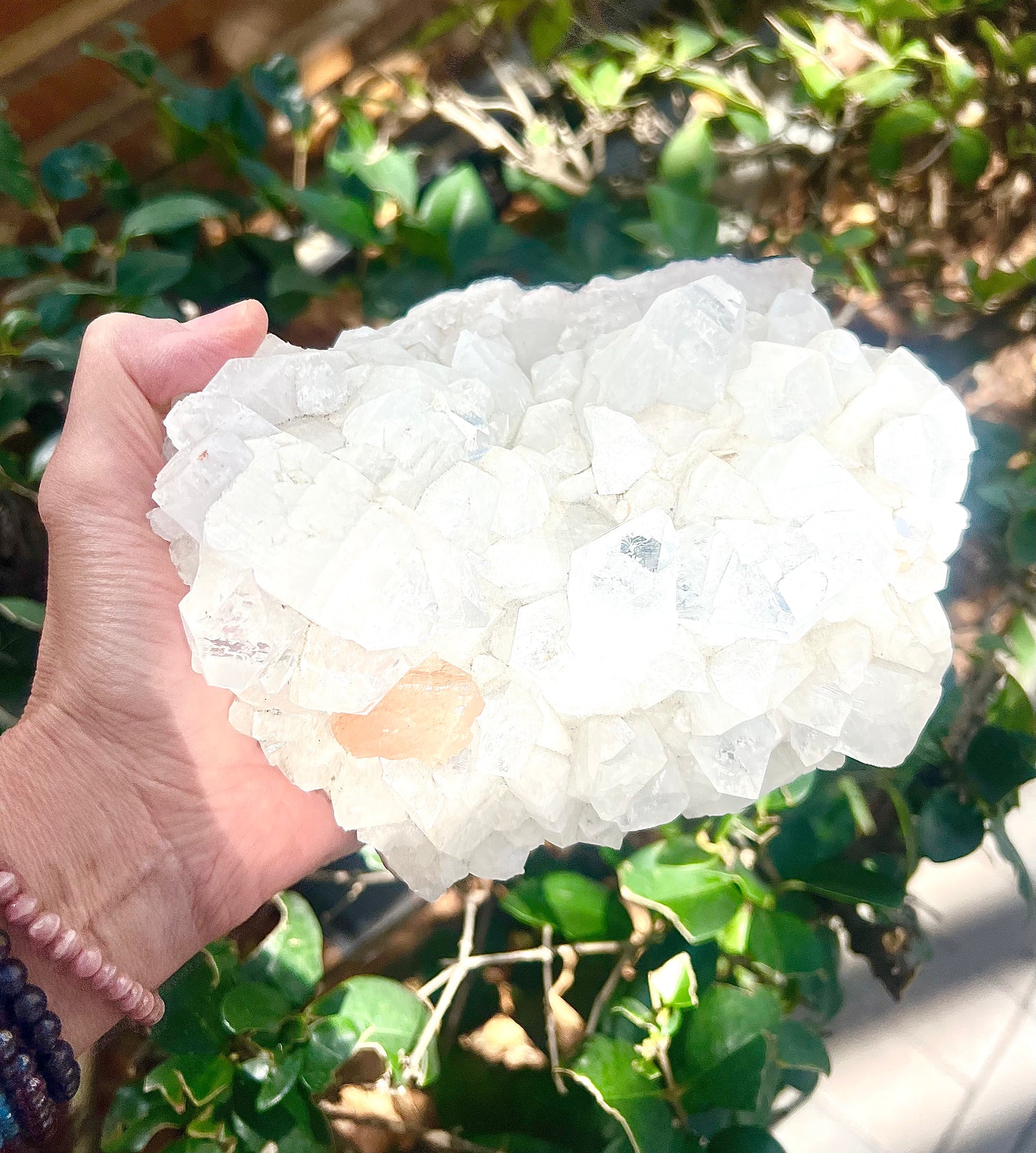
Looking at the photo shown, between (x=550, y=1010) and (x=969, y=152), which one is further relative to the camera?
(x=969, y=152)

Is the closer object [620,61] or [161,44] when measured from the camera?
[620,61]

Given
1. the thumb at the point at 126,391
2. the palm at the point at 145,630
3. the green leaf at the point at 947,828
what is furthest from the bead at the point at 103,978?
the green leaf at the point at 947,828

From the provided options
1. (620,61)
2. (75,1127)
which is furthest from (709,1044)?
(620,61)

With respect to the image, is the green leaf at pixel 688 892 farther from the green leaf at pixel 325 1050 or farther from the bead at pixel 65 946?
the bead at pixel 65 946

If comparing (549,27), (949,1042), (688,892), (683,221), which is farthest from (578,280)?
(949,1042)

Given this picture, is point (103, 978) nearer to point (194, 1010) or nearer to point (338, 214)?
point (194, 1010)

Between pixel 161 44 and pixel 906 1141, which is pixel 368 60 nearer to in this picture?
pixel 161 44
